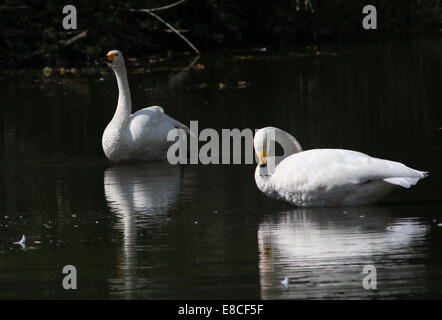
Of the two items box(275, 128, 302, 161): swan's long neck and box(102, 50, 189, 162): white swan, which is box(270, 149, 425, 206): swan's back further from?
box(102, 50, 189, 162): white swan

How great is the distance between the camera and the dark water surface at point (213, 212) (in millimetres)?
7906

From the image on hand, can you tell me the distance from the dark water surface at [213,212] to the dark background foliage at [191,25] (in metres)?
5.36

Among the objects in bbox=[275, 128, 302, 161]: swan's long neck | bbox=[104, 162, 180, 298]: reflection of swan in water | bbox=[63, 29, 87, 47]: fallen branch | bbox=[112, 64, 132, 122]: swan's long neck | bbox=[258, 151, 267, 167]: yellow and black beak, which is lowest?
bbox=[104, 162, 180, 298]: reflection of swan in water

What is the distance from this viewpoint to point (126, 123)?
1331cm

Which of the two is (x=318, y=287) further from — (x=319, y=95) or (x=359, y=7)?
(x=359, y=7)

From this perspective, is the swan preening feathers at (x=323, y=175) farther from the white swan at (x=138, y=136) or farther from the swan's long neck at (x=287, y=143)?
the white swan at (x=138, y=136)

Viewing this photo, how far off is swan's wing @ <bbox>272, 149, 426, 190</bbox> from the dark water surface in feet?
0.98

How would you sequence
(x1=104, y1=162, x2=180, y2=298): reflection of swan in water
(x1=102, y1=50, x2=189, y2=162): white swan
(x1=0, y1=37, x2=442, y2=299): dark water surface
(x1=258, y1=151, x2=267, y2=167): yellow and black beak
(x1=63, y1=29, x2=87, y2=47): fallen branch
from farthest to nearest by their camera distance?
1. (x1=63, y1=29, x2=87, y2=47): fallen branch
2. (x1=102, y1=50, x2=189, y2=162): white swan
3. (x1=258, y1=151, x2=267, y2=167): yellow and black beak
4. (x1=104, y1=162, x2=180, y2=298): reflection of swan in water
5. (x1=0, y1=37, x2=442, y2=299): dark water surface

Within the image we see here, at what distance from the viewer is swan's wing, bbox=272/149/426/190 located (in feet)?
31.4

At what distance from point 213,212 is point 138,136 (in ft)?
10.2

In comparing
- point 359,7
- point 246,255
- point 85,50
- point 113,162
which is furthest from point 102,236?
point 359,7

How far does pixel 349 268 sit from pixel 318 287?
525mm

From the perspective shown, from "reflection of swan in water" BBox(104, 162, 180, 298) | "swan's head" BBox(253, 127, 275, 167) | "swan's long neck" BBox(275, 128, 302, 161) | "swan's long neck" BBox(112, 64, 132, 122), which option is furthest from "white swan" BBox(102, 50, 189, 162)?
"swan's head" BBox(253, 127, 275, 167)

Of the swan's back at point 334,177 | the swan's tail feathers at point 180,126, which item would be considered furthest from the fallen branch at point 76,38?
the swan's back at point 334,177
